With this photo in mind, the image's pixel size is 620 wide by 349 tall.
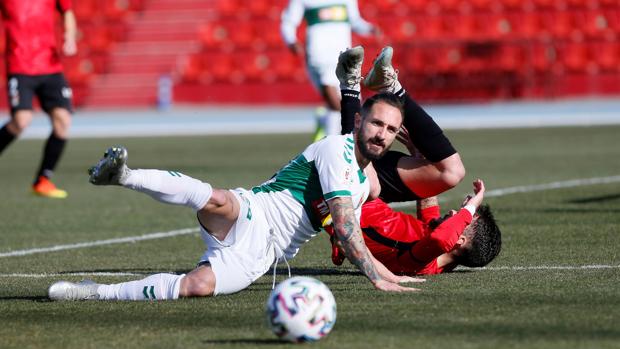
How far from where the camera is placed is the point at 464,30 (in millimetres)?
29531

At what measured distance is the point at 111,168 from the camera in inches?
220

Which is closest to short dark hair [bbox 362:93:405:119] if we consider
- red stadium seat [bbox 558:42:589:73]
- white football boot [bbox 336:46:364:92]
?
white football boot [bbox 336:46:364:92]

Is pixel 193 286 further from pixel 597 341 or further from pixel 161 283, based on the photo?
pixel 597 341

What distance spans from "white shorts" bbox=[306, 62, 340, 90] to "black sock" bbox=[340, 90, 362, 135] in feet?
19.7

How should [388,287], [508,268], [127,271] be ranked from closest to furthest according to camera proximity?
1. [388,287]
2. [508,268]
3. [127,271]

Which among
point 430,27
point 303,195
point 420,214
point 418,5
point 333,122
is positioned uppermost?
point 303,195

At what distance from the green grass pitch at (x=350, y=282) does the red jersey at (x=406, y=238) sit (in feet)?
0.60

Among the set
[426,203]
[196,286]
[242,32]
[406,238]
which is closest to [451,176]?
[426,203]

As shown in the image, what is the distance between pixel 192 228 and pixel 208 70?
843 inches

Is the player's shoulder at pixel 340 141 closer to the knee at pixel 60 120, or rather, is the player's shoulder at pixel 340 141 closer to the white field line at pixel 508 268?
the white field line at pixel 508 268

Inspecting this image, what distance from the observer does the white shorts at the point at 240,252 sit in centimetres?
622

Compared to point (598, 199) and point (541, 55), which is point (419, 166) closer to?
point (598, 199)

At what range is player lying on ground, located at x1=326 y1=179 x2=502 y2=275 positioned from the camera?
267 inches

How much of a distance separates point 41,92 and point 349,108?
5.64 m
